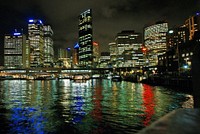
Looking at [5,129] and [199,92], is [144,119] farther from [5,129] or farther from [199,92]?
[5,129]

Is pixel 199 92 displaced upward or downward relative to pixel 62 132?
upward

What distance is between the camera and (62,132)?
16547mm

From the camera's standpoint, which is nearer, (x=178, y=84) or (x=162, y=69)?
(x=178, y=84)

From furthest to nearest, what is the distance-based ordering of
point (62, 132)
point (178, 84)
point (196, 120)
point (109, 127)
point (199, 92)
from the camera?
point (178, 84)
point (109, 127)
point (62, 132)
point (199, 92)
point (196, 120)

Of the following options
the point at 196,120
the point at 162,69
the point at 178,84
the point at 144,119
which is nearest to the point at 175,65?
the point at 162,69

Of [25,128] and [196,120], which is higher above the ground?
[196,120]

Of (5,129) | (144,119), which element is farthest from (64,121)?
(144,119)

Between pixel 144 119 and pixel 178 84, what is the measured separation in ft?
166

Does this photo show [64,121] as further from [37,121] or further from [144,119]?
[144,119]

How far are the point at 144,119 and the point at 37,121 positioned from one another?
963cm

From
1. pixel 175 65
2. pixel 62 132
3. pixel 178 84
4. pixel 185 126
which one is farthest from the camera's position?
pixel 175 65

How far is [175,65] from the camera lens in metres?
160

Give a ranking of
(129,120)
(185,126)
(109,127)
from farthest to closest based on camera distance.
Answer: (129,120)
(109,127)
(185,126)

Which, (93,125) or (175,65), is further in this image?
(175,65)
